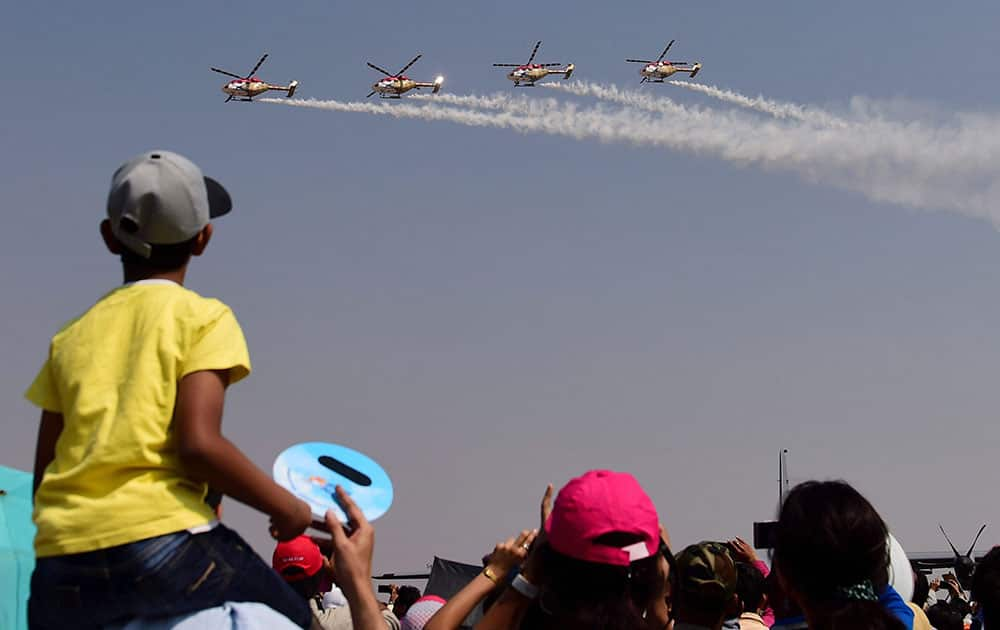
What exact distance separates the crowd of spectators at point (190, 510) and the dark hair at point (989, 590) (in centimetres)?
168

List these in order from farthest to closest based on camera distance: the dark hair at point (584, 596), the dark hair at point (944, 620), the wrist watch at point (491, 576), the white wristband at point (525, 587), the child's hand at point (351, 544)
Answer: the dark hair at point (944, 620) → the wrist watch at point (491, 576) → the white wristband at point (525, 587) → the dark hair at point (584, 596) → the child's hand at point (351, 544)

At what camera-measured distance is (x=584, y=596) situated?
4.06 metres

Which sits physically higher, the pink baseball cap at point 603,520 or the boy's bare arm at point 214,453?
the boy's bare arm at point 214,453

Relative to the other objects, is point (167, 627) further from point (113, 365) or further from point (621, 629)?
point (621, 629)

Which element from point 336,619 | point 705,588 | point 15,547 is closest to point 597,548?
point 705,588

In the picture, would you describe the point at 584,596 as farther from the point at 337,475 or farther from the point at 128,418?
the point at 128,418

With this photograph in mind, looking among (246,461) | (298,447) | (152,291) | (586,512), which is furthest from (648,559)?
(152,291)

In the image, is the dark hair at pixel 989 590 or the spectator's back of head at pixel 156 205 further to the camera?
the dark hair at pixel 989 590

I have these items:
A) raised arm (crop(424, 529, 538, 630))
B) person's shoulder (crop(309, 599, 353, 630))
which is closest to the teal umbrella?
A: person's shoulder (crop(309, 599, 353, 630))

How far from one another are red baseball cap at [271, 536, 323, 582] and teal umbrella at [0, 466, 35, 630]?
346 cm

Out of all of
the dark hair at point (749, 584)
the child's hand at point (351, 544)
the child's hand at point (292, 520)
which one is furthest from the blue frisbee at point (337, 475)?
the dark hair at point (749, 584)

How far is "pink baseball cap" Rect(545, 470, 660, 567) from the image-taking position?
4012 millimetres

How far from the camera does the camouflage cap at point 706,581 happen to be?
20.4 feet

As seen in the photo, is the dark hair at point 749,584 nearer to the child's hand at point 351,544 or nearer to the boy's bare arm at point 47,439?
the child's hand at point 351,544
